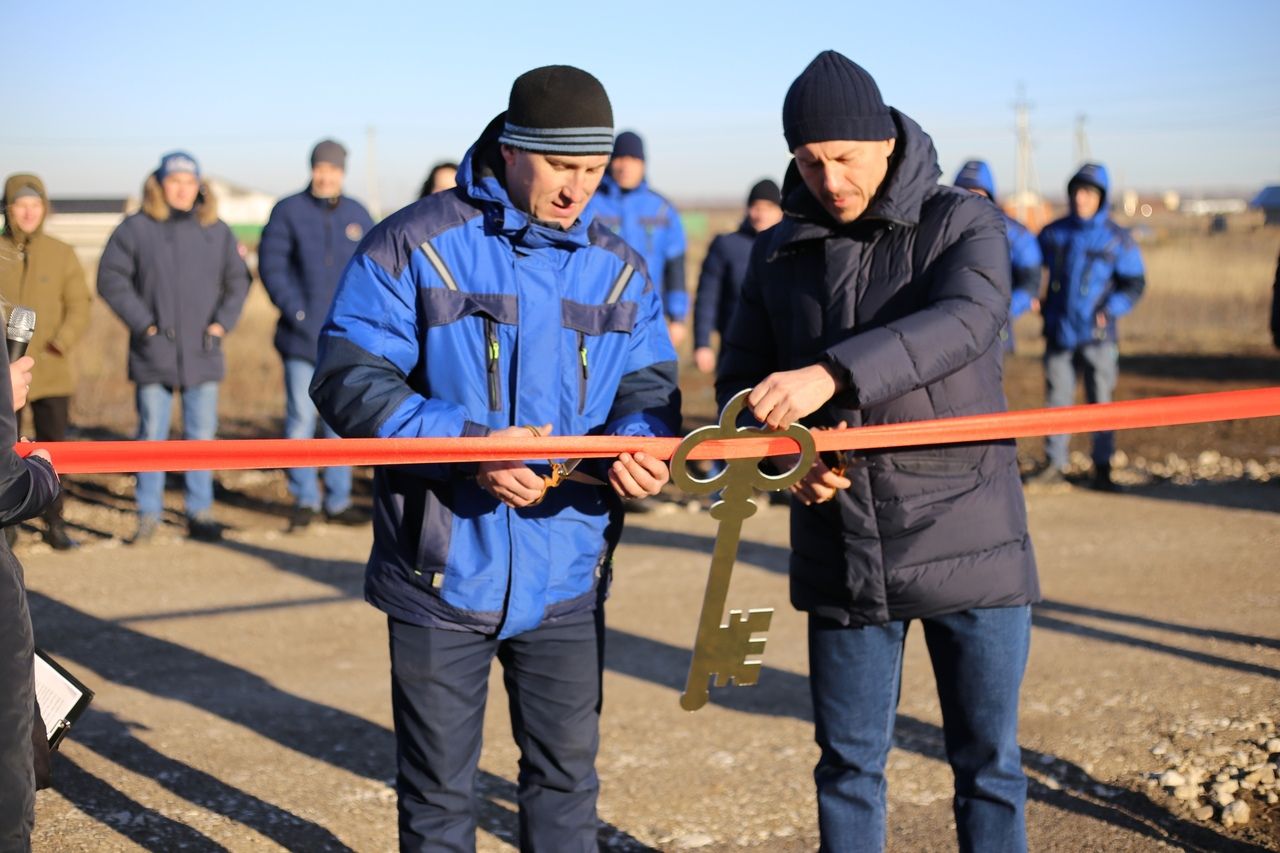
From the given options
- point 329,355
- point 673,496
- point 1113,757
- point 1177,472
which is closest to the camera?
point 329,355

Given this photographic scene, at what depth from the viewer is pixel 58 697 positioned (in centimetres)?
308

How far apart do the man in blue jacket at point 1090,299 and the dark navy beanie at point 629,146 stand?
309 centimetres

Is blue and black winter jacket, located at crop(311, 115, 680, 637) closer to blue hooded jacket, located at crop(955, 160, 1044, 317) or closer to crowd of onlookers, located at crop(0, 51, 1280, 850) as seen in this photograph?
crowd of onlookers, located at crop(0, 51, 1280, 850)

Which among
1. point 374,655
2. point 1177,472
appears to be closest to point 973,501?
point 374,655

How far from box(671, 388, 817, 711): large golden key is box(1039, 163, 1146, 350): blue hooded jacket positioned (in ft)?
22.7

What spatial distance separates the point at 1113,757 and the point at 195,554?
17.7ft

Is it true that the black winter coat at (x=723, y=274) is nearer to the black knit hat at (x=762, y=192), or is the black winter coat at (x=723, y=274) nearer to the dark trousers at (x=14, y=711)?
the black knit hat at (x=762, y=192)

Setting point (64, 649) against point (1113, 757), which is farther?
point (64, 649)

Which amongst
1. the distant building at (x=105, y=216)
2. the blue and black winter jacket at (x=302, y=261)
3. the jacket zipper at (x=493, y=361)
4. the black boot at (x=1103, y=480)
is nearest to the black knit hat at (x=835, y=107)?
the jacket zipper at (x=493, y=361)

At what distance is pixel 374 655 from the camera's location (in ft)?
20.3

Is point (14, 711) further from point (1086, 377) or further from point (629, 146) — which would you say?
point (1086, 377)

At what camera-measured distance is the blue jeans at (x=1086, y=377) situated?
9.67m

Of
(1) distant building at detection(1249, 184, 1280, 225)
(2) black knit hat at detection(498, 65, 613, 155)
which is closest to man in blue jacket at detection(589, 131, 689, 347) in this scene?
(2) black knit hat at detection(498, 65, 613, 155)

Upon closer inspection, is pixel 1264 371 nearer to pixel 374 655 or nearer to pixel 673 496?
pixel 673 496
